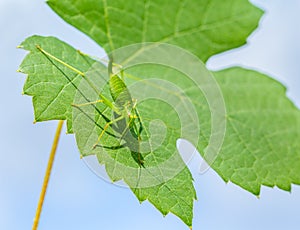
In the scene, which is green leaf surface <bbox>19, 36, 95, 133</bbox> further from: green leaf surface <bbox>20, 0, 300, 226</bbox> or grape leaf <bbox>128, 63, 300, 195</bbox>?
grape leaf <bbox>128, 63, 300, 195</bbox>

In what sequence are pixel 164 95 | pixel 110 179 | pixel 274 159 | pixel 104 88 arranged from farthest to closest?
pixel 164 95 < pixel 274 159 < pixel 104 88 < pixel 110 179

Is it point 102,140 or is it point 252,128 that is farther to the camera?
point 252,128

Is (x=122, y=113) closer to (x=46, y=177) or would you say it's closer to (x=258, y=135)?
(x=46, y=177)

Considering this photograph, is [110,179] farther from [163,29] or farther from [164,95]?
[163,29]

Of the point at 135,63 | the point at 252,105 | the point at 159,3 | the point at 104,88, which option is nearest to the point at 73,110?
the point at 104,88

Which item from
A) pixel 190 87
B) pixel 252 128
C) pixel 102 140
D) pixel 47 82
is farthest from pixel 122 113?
pixel 252 128

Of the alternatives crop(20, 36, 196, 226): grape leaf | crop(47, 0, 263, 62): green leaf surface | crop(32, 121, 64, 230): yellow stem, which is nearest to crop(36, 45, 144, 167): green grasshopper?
crop(20, 36, 196, 226): grape leaf
